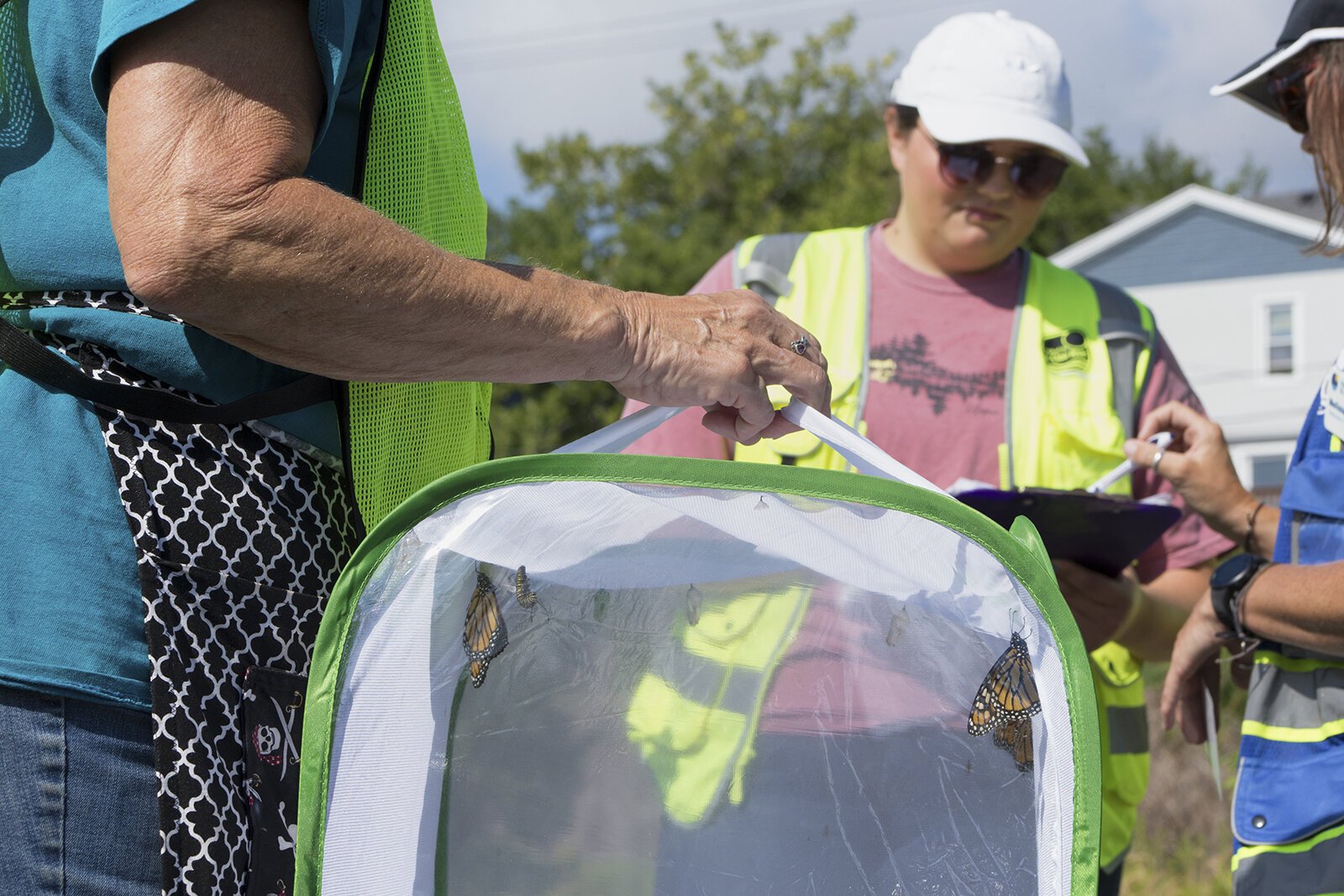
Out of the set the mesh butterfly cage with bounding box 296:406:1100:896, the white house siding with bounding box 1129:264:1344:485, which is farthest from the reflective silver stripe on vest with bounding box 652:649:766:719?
the white house siding with bounding box 1129:264:1344:485

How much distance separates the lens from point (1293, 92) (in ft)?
7.45

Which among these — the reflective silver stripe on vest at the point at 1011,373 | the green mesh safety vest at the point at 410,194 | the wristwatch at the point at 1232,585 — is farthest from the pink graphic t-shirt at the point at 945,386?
the green mesh safety vest at the point at 410,194

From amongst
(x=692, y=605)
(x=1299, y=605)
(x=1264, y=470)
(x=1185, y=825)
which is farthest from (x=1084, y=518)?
(x=1264, y=470)

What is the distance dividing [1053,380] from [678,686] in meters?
1.63

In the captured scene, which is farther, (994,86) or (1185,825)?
(1185,825)

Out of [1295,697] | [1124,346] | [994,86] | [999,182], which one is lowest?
[1295,697]

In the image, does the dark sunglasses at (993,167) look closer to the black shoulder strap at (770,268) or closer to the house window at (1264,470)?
the black shoulder strap at (770,268)

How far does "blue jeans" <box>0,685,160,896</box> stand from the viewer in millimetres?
1349

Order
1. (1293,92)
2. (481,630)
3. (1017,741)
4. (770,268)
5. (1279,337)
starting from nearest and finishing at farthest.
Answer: (1017,741) < (481,630) < (1293,92) < (770,268) < (1279,337)

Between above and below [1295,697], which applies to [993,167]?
above

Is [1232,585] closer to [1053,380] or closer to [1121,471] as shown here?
[1121,471]

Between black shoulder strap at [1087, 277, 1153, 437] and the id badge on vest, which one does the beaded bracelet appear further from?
the id badge on vest

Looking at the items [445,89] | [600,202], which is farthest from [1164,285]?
[445,89]

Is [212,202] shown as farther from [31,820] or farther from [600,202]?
[600,202]
